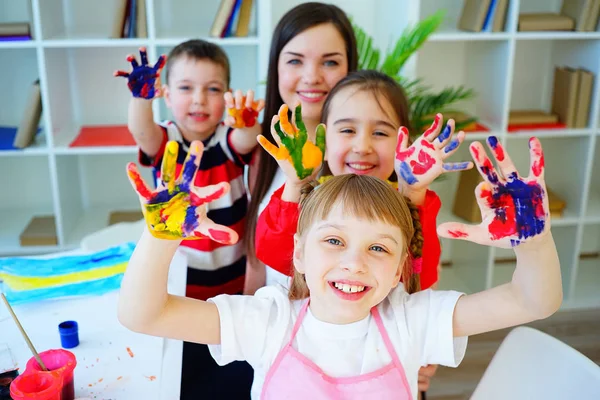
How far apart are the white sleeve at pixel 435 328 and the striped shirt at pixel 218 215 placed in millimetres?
772

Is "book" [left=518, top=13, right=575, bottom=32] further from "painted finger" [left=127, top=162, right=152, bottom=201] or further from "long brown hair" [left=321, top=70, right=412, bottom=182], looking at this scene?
"painted finger" [left=127, top=162, right=152, bottom=201]

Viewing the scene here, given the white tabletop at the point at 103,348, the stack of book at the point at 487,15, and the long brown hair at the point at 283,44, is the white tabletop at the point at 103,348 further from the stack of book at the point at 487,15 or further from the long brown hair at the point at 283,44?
the stack of book at the point at 487,15

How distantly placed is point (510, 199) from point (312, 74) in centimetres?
86

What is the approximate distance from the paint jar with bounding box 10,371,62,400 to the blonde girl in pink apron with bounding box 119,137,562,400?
0.47 feet

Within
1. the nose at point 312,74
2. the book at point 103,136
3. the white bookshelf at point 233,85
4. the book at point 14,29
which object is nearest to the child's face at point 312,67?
the nose at point 312,74

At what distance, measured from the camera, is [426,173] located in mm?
1271

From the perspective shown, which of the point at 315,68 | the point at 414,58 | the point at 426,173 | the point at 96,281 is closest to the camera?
the point at 426,173

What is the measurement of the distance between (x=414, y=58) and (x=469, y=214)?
2.65 feet

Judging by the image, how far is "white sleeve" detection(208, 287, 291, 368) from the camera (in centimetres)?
113

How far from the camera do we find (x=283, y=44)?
1.80m

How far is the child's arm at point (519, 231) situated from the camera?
Answer: 0.99m

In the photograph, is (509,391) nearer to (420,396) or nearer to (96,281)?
(420,396)

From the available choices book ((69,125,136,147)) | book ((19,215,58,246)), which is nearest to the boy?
book ((69,125,136,147))

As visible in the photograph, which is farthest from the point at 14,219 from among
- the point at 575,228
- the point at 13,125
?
the point at 575,228
